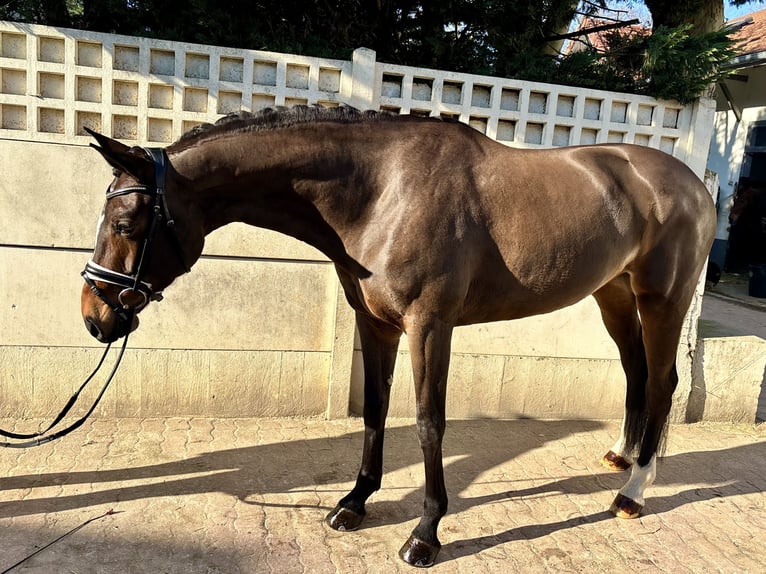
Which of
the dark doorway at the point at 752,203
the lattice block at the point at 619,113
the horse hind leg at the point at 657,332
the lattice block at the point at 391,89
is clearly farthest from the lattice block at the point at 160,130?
the dark doorway at the point at 752,203

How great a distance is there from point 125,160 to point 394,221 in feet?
3.38

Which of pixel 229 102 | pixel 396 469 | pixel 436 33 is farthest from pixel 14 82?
pixel 396 469

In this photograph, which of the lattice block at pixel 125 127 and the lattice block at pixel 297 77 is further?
the lattice block at pixel 297 77

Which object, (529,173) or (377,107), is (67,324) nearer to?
(377,107)

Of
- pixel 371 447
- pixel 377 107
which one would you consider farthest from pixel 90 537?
pixel 377 107

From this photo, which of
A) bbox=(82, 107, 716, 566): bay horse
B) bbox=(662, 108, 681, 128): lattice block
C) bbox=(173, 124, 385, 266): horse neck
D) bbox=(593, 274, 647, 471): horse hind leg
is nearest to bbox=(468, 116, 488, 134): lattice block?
bbox=(82, 107, 716, 566): bay horse

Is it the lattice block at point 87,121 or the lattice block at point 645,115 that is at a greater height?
the lattice block at point 645,115

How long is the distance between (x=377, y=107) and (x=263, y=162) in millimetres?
1723

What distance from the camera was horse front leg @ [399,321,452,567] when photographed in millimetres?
2461

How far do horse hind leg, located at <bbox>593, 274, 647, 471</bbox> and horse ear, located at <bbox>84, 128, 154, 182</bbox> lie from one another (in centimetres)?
253

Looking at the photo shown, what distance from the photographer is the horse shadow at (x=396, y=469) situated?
293 cm

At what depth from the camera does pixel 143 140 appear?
3.66m

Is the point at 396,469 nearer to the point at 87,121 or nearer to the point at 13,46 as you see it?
the point at 87,121

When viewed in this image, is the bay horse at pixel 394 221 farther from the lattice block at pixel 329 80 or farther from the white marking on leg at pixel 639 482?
the lattice block at pixel 329 80
